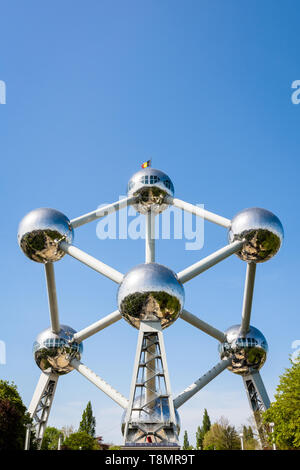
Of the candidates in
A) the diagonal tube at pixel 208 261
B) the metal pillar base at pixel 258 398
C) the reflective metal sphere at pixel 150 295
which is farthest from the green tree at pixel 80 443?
the reflective metal sphere at pixel 150 295

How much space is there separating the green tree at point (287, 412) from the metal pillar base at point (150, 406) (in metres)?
5.33

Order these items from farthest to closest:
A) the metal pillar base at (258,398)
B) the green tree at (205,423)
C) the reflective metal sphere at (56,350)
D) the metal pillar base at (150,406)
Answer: the green tree at (205,423) → the metal pillar base at (258,398) → the reflective metal sphere at (56,350) → the metal pillar base at (150,406)

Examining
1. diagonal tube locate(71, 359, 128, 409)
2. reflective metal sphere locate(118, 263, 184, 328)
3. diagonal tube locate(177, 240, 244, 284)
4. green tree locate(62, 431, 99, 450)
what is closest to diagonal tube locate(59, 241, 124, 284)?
reflective metal sphere locate(118, 263, 184, 328)

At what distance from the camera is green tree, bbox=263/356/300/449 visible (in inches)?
669

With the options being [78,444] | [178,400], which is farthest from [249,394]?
[78,444]

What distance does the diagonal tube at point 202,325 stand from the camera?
60.9ft

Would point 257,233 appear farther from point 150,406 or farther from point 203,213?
point 150,406

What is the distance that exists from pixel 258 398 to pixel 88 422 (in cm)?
3269

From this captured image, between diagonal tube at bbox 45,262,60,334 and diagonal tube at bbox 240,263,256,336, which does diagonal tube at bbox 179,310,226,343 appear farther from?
diagonal tube at bbox 45,262,60,334

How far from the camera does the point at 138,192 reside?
2100 cm

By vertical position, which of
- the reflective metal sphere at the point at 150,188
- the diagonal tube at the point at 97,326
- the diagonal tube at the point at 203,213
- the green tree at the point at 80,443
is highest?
the reflective metal sphere at the point at 150,188

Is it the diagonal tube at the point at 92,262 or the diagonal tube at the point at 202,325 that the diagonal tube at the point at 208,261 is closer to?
the diagonal tube at the point at 202,325

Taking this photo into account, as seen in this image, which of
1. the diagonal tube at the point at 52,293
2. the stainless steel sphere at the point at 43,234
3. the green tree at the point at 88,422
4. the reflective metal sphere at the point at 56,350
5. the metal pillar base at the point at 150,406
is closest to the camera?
the metal pillar base at the point at 150,406

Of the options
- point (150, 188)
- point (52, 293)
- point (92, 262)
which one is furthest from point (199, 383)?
point (150, 188)
